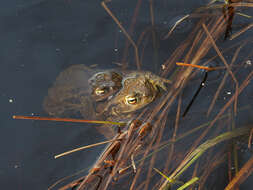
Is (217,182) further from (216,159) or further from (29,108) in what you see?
(29,108)

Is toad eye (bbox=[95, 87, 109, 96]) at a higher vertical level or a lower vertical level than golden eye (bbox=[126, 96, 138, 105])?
higher

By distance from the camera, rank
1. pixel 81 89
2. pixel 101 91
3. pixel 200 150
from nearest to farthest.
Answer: pixel 200 150 → pixel 101 91 → pixel 81 89

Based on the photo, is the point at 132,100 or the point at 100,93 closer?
the point at 132,100

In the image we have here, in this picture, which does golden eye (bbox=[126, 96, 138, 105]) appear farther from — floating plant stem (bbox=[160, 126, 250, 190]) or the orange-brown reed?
floating plant stem (bbox=[160, 126, 250, 190])

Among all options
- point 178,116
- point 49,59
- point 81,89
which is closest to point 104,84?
point 81,89

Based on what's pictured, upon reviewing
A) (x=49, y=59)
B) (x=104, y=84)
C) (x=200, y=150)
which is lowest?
(x=200, y=150)

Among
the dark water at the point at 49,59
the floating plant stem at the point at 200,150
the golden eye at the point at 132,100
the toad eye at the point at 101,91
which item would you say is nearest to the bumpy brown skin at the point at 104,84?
the toad eye at the point at 101,91

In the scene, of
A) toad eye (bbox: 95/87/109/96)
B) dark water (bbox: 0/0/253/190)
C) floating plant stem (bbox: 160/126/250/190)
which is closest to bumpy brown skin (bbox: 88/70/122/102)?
toad eye (bbox: 95/87/109/96)

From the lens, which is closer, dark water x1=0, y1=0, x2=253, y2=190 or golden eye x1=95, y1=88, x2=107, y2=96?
dark water x1=0, y1=0, x2=253, y2=190

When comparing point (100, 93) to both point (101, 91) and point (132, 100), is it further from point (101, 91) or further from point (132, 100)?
point (132, 100)
